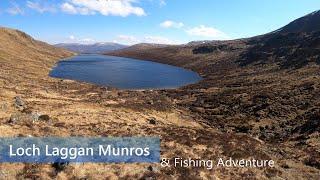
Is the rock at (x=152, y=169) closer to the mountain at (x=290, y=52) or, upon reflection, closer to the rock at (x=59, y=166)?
the rock at (x=59, y=166)

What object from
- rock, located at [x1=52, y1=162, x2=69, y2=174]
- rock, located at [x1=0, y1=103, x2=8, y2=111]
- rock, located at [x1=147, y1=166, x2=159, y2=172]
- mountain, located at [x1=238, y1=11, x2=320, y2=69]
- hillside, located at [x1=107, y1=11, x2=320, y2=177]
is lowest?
hillside, located at [x1=107, y1=11, x2=320, y2=177]

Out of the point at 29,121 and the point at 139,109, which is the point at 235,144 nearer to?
the point at 29,121

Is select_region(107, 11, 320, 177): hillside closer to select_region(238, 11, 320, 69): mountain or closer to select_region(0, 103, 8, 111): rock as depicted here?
select_region(238, 11, 320, 69): mountain

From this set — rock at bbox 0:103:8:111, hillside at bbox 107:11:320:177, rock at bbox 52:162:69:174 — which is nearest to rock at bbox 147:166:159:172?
rock at bbox 52:162:69:174

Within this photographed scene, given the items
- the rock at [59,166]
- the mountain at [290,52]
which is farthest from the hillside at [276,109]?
the rock at [59,166]

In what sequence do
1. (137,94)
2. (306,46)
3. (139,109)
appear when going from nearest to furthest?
(139,109)
(137,94)
(306,46)

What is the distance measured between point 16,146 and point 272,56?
455 feet

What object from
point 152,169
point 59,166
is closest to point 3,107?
point 59,166

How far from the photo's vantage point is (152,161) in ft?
91.2

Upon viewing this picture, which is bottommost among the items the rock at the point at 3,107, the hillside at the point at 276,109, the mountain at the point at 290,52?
the hillside at the point at 276,109

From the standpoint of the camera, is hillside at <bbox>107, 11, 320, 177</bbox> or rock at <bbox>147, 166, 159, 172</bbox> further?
hillside at <bbox>107, 11, 320, 177</bbox>

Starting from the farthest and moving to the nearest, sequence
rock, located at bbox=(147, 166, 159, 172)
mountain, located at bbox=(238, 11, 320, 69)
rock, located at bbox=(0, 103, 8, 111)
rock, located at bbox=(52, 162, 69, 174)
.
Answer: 1. mountain, located at bbox=(238, 11, 320, 69)
2. rock, located at bbox=(0, 103, 8, 111)
3. rock, located at bbox=(147, 166, 159, 172)
4. rock, located at bbox=(52, 162, 69, 174)

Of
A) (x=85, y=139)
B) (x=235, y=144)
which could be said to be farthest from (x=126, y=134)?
(x=235, y=144)

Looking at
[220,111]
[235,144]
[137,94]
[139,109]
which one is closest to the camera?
[235,144]
